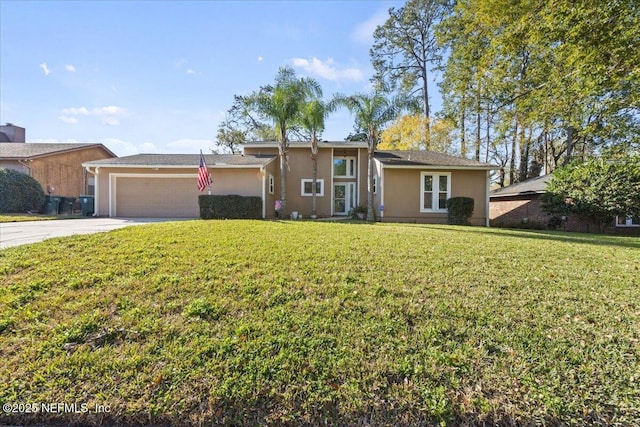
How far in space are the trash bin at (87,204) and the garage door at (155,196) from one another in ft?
4.24

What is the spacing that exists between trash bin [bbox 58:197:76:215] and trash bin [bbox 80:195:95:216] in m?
2.10

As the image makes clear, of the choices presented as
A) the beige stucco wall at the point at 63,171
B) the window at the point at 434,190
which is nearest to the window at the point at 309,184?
the window at the point at 434,190

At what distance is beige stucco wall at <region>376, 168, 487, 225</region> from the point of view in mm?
14078

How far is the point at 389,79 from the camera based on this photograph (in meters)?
26.2

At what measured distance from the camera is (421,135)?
24.9 metres

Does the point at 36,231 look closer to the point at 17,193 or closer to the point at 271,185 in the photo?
the point at 271,185

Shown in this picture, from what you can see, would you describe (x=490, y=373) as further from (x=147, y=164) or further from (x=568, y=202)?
(x=147, y=164)

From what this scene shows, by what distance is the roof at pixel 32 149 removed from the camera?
17359 millimetres

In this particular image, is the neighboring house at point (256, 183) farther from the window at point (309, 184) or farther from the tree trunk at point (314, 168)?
the window at point (309, 184)

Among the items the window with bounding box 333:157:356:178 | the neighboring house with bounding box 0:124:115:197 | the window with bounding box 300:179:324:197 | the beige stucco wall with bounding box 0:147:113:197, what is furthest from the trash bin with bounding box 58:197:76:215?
the window with bounding box 333:157:356:178

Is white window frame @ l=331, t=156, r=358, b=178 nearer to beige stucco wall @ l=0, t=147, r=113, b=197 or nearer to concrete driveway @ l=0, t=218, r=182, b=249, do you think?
concrete driveway @ l=0, t=218, r=182, b=249

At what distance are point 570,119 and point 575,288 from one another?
9908 mm

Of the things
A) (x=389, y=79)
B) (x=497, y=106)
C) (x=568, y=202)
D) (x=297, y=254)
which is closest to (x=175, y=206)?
(x=297, y=254)

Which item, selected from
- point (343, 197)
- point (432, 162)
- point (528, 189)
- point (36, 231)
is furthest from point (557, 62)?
point (36, 231)
